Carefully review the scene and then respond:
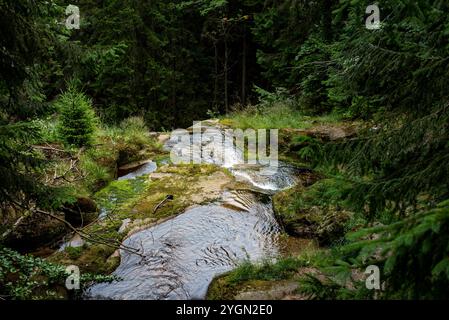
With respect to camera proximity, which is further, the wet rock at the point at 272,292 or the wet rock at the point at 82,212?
the wet rock at the point at 82,212

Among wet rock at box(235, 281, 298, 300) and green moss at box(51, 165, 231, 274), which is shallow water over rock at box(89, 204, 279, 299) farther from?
wet rock at box(235, 281, 298, 300)

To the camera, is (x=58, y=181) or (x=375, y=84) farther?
(x=58, y=181)

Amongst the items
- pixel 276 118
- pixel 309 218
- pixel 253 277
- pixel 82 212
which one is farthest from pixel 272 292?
pixel 276 118

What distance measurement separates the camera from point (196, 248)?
618cm

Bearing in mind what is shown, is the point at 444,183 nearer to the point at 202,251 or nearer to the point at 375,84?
the point at 375,84

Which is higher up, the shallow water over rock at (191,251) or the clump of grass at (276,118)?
the clump of grass at (276,118)

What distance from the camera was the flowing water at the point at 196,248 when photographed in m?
5.24

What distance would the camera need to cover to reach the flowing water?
5238 mm

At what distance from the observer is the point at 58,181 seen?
26.4 ft

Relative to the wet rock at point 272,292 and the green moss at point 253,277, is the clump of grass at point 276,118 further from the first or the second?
the wet rock at point 272,292

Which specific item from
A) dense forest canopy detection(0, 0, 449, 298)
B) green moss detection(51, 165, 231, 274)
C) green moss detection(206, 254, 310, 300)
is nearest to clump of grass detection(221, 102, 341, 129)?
green moss detection(51, 165, 231, 274)

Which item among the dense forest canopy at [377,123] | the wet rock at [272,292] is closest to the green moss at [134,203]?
the dense forest canopy at [377,123]

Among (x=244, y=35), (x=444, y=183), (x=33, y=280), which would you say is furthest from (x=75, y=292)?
(x=244, y=35)
